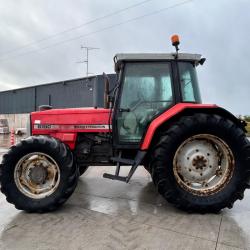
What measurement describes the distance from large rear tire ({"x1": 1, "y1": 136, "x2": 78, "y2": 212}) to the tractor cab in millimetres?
837

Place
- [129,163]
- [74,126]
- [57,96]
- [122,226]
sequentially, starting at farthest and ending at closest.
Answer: [57,96] < [74,126] < [129,163] < [122,226]

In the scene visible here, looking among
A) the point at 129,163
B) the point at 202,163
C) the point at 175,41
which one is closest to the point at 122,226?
the point at 129,163

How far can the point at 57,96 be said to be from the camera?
24.9 meters

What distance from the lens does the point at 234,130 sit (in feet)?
12.7

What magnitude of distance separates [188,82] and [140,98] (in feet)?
2.49

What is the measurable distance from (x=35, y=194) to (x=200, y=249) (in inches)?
90.8

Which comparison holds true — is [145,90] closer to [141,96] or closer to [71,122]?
[141,96]

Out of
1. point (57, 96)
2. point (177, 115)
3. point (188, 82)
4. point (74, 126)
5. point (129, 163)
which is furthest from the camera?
point (57, 96)

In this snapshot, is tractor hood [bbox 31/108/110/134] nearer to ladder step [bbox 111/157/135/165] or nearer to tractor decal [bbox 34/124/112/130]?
tractor decal [bbox 34/124/112/130]

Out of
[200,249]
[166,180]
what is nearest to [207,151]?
[166,180]

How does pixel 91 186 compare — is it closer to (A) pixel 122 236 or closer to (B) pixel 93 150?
(B) pixel 93 150

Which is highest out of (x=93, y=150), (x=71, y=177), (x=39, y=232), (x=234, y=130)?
(x=234, y=130)

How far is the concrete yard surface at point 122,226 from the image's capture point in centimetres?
295

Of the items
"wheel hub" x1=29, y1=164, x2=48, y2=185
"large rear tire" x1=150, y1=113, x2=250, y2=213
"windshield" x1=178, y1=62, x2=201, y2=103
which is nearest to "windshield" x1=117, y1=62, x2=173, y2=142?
"windshield" x1=178, y1=62, x2=201, y2=103
